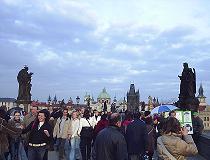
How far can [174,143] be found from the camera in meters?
5.18

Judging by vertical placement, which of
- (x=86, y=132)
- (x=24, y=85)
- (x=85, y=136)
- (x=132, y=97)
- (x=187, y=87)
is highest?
(x=132, y=97)

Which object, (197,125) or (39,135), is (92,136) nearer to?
(197,125)

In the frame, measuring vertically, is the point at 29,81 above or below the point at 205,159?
above

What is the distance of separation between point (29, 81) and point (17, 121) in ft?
63.0

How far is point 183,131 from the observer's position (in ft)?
17.2

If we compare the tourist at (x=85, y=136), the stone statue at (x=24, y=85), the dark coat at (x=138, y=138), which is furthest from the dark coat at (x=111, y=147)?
the stone statue at (x=24, y=85)

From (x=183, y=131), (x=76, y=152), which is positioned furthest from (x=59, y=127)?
(x=183, y=131)

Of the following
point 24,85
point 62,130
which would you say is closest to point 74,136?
point 62,130

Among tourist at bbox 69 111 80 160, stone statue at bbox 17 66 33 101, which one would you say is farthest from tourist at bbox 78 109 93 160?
stone statue at bbox 17 66 33 101

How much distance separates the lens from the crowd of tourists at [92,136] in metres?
5.26

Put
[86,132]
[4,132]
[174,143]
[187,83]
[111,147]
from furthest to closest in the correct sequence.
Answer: [187,83] < [86,132] < [4,132] < [111,147] < [174,143]

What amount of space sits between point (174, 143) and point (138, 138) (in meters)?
4.85

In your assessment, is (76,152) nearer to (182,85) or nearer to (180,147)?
(182,85)

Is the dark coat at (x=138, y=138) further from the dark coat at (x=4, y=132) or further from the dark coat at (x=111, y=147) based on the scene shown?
the dark coat at (x=111, y=147)
